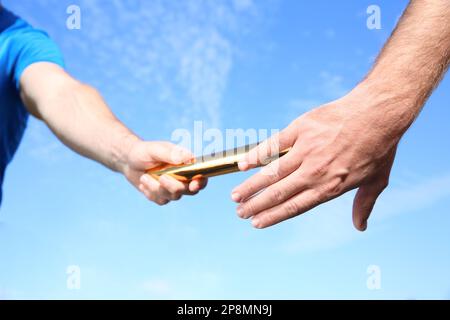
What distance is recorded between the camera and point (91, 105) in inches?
92.3

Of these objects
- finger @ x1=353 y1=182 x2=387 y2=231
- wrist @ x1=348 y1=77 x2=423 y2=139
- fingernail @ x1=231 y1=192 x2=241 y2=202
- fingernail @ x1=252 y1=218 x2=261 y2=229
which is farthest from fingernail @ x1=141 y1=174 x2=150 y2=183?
finger @ x1=353 y1=182 x2=387 y2=231

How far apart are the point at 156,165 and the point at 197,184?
0.75ft

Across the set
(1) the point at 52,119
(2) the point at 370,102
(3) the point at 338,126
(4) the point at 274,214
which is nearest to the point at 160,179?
(4) the point at 274,214

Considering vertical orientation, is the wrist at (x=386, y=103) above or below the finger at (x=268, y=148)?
above

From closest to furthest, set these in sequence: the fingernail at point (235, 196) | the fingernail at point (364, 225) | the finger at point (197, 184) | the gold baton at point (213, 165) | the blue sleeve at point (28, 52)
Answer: the gold baton at point (213, 165) < the finger at point (197, 184) < the fingernail at point (235, 196) < the fingernail at point (364, 225) < the blue sleeve at point (28, 52)

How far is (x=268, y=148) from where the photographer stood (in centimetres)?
168

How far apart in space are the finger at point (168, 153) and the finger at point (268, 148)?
8.0 inches

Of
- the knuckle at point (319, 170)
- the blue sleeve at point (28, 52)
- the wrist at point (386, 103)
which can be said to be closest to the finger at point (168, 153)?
the knuckle at point (319, 170)

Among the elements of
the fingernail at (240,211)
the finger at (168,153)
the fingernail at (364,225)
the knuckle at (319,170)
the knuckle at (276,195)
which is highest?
the finger at (168,153)

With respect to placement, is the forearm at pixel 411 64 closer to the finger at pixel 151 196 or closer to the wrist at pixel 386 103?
the wrist at pixel 386 103

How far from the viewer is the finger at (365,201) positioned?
2139 mm

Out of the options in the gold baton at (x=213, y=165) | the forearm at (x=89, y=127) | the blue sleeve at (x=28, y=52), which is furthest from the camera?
the blue sleeve at (x=28, y=52)

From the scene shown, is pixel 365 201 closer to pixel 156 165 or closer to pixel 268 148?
pixel 268 148
